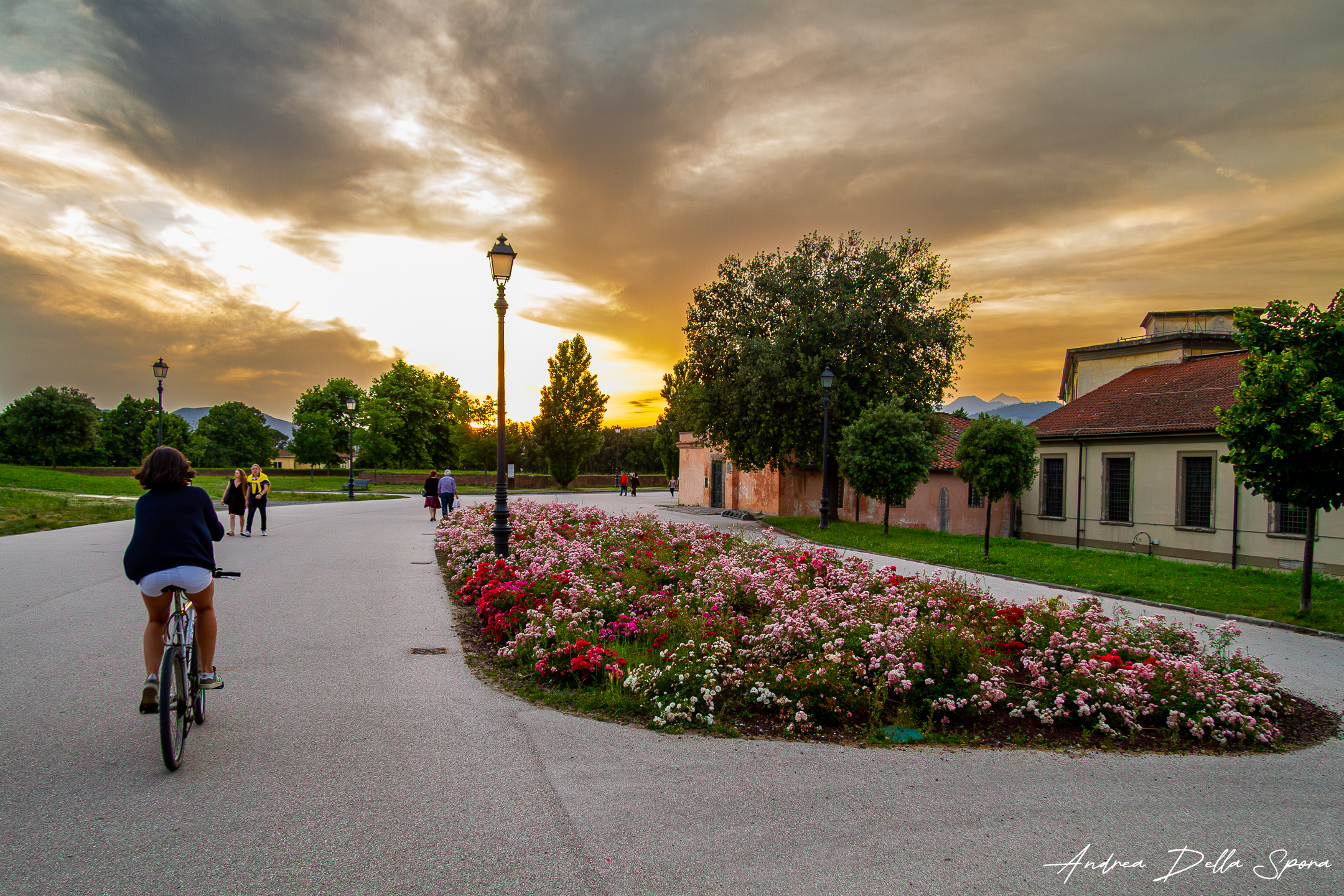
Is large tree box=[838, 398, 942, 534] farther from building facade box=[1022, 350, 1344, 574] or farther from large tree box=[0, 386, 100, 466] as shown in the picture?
large tree box=[0, 386, 100, 466]

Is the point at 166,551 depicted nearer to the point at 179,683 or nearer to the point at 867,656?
the point at 179,683

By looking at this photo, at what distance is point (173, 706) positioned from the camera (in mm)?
4281

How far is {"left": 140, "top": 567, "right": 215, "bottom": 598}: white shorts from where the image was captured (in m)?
4.42

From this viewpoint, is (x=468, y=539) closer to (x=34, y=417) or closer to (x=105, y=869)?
(x=105, y=869)

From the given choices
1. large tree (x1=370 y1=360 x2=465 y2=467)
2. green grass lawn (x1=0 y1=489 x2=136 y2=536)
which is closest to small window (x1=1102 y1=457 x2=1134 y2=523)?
green grass lawn (x1=0 y1=489 x2=136 y2=536)

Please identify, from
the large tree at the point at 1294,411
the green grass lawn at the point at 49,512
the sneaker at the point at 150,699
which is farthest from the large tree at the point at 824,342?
the sneaker at the point at 150,699

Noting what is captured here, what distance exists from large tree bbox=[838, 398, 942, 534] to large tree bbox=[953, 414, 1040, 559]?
150 inches

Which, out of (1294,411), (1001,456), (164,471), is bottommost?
(164,471)

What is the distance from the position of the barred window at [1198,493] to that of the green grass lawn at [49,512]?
104 ft

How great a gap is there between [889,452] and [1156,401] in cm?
1043

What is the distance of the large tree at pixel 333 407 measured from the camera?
238 ft

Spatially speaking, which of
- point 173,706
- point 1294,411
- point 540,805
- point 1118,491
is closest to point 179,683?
point 173,706

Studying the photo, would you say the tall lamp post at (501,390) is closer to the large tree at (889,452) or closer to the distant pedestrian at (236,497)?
the distant pedestrian at (236,497)

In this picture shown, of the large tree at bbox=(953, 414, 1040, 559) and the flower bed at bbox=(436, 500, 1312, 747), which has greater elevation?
the large tree at bbox=(953, 414, 1040, 559)
